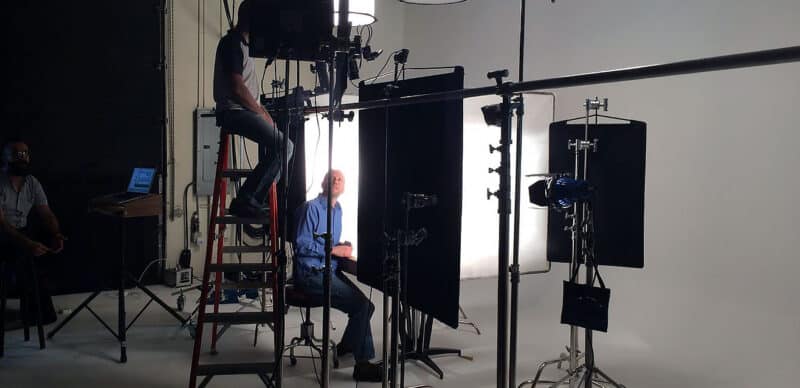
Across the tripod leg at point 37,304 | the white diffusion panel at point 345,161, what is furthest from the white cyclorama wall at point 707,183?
the tripod leg at point 37,304

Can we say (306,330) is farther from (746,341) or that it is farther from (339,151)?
(746,341)

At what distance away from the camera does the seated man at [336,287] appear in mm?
3596

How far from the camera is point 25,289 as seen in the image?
13.9 feet

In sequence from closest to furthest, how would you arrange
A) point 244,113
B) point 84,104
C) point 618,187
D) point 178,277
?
point 244,113 < point 618,187 < point 84,104 < point 178,277

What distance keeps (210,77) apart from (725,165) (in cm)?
477

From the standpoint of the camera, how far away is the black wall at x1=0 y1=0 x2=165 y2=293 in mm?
5391

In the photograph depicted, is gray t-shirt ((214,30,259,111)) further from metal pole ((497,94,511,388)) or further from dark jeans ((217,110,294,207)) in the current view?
metal pole ((497,94,511,388))

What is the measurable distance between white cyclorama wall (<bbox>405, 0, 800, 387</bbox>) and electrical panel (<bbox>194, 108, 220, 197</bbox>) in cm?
346

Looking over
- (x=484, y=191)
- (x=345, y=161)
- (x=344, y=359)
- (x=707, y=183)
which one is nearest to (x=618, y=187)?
(x=707, y=183)

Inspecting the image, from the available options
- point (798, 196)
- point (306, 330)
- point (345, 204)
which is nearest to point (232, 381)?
point (306, 330)

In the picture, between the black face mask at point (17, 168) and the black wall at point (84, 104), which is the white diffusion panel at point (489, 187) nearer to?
the black wall at point (84, 104)

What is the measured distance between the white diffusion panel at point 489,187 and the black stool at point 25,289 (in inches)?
117

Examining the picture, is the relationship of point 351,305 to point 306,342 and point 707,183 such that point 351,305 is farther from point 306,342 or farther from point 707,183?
point 707,183

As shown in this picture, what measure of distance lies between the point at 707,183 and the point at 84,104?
5.33 m
